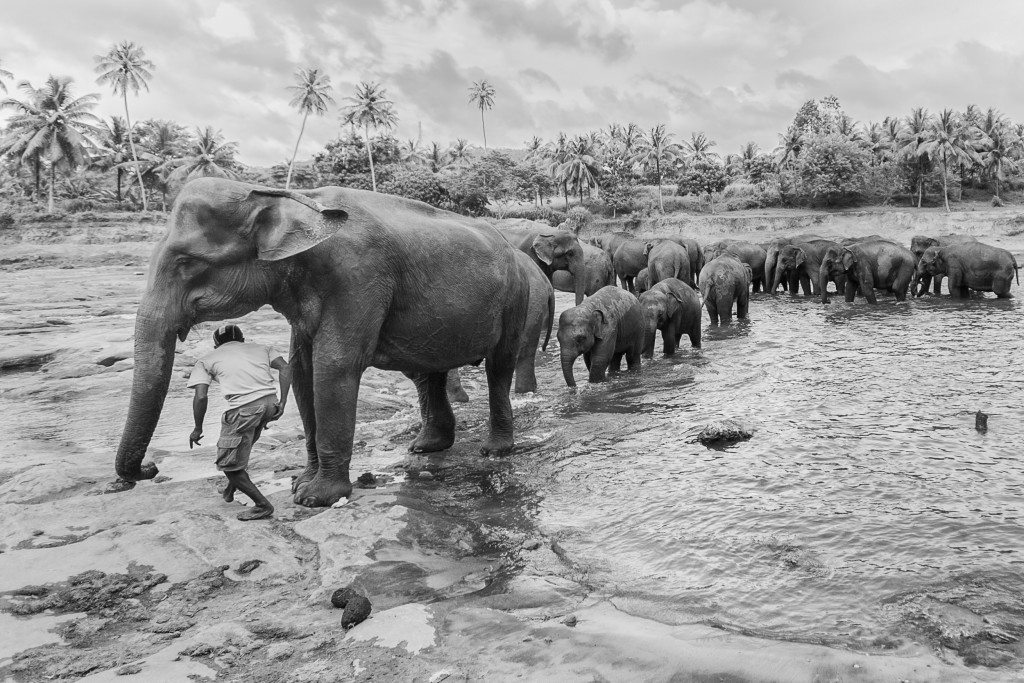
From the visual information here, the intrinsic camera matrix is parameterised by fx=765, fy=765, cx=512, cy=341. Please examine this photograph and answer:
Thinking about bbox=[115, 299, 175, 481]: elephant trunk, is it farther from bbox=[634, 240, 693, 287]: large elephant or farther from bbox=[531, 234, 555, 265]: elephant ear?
bbox=[634, 240, 693, 287]: large elephant

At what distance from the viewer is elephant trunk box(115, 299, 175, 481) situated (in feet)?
16.7

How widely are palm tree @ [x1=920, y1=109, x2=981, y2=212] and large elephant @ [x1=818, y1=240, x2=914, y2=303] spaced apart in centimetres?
4347

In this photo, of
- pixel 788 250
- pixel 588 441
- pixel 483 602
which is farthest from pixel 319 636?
Answer: pixel 788 250

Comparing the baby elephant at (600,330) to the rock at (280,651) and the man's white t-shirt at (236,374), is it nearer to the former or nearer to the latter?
the man's white t-shirt at (236,374)

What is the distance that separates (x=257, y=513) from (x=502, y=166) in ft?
220

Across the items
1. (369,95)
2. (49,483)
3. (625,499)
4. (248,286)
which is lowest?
(625,499)

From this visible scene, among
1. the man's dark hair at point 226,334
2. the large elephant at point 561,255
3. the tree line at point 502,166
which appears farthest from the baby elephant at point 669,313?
the tree line at point 502,166

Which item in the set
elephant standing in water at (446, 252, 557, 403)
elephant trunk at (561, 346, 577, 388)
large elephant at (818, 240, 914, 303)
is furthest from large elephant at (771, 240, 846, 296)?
elephant trunk at (561, 346, 577, 388)

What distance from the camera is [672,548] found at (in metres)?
5.02

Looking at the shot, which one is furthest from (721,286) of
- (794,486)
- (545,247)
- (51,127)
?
(51,127)

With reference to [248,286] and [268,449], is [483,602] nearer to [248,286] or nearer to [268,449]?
[248,286]

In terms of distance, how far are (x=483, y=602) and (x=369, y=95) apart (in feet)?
240

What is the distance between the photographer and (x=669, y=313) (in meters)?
13.6

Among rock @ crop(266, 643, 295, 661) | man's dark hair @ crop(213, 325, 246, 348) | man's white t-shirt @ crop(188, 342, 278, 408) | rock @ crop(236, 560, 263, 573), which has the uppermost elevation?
man's dark hair @ crop(213, 325, 246, 348)
